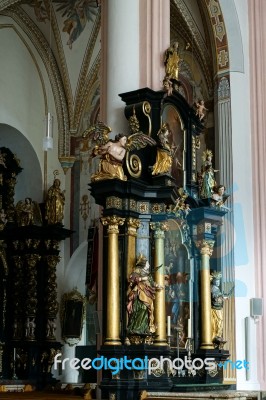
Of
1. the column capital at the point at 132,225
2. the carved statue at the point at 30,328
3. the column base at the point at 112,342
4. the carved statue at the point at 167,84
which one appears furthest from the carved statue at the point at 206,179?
the carved statue at the point at 30,328

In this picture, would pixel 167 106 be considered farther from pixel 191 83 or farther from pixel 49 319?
pixel 49 319

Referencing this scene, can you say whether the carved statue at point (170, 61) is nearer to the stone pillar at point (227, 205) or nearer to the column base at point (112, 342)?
the stone pillar at point (227, 205)

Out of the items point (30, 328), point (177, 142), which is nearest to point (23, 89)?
point (30, 328)

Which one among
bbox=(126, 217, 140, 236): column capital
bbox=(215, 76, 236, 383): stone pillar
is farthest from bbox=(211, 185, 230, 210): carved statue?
bbox=(126, 217, 140, 236): column capital

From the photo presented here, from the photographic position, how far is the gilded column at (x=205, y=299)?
33.3ft

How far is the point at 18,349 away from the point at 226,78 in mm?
6416

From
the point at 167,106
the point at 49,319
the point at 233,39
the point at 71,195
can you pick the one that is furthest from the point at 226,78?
the point at 49,319

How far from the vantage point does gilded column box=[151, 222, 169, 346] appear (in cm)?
853

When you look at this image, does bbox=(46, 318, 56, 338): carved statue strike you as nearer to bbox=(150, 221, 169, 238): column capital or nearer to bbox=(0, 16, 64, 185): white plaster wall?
bbox=(0, 16, 64, 185): white plaster wall

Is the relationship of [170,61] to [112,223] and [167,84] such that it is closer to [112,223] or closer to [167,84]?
Answer: [167,84]

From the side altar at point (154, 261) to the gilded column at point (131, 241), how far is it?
1cm

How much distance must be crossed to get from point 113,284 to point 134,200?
38.0 inches

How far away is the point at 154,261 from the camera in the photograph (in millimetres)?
8750

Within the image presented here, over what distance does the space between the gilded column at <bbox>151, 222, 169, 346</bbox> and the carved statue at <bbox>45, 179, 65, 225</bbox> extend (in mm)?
6864
